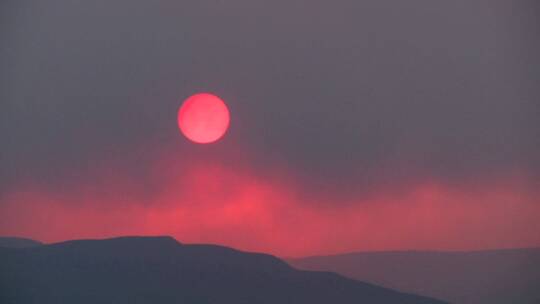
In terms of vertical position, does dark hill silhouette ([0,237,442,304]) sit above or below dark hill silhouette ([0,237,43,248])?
below

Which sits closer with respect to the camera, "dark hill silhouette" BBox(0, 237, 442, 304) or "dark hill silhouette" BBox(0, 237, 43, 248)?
"dark hill silhouette" BBox(0, 237, 442, 304)

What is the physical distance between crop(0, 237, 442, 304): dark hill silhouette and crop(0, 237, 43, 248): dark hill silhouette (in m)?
0.04

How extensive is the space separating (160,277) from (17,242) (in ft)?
4.37

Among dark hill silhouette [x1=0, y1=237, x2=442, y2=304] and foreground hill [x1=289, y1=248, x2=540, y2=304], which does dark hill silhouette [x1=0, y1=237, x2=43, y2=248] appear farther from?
foreground hill [x1=289, y1=248, x2=540, y2=304]

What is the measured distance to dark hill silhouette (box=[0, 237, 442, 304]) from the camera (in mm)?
6246

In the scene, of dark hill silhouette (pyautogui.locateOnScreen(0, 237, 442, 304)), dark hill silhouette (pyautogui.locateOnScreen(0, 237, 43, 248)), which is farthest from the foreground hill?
dark hill silhouette (pyautogui.locateOnScreen(0, 237, 43, 248))

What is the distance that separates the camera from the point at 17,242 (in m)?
6.49

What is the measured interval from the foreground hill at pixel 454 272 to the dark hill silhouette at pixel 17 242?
2.33 m

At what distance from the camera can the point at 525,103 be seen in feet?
20.7

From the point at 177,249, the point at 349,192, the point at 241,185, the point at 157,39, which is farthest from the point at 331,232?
the point at 157,39

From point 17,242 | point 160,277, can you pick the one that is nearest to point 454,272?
point 160,277

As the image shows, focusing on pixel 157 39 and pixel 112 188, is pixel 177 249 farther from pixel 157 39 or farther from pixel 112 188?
pixel 157 39

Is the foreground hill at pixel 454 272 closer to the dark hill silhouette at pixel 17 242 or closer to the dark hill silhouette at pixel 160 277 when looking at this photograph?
the dark hill silhouette at pixel 160 277

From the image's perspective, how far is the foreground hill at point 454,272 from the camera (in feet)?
20.5
